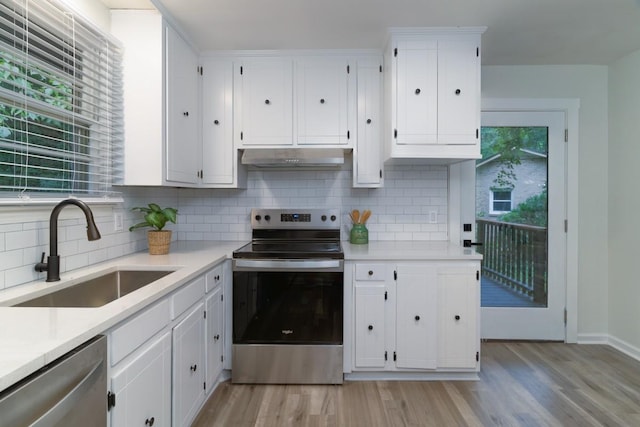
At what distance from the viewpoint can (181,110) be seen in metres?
2.43

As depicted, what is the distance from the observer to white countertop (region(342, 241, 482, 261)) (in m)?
2.40

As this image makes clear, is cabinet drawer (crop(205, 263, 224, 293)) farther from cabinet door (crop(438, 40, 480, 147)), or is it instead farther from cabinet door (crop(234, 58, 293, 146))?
cabinet door (crop(438, 40, 480, 147))

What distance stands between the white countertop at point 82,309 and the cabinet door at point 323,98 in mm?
939

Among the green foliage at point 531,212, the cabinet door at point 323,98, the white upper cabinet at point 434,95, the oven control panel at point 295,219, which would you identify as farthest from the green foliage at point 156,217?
the green foliage at point 531,212

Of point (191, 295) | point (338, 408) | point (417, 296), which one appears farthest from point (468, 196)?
point (191, 295)

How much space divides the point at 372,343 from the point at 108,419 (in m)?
1.67

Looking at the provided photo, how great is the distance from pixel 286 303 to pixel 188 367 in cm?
74

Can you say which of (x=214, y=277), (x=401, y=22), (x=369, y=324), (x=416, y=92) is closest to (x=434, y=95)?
(x=416, y=92)

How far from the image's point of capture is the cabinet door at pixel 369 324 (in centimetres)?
243

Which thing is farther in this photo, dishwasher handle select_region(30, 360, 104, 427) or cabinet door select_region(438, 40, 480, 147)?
cabinet door select_region(438, 40, 480, 147)

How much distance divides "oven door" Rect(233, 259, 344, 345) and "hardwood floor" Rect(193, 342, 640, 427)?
346 mm

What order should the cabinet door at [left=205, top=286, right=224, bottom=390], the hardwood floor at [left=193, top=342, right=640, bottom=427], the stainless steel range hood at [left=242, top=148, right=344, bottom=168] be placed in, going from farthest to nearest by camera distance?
the stainless steel range hood at [left=242, top=148, right=344, bottom=168] < the cabinet door at [left=205, top=286, right=224, bottom=390] < the hardwood floor at [left=193, top=342, right=640, bottom=427]

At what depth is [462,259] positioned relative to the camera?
7.91 feet

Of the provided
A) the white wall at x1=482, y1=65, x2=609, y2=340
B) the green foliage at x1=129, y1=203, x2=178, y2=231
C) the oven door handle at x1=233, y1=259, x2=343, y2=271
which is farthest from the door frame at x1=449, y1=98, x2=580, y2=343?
the green foliage at x1=129, y1=203, x2=178, y2=231
